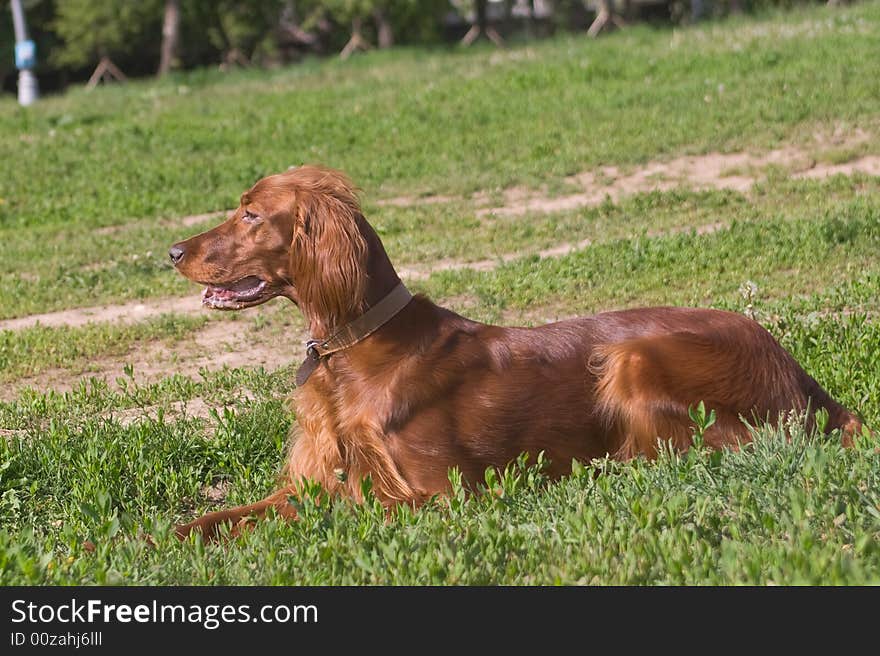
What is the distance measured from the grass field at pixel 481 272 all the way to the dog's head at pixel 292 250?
2.62 feet

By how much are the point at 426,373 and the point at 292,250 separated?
0.64 metres

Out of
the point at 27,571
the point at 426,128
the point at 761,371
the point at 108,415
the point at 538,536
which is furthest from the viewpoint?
the point at 426,128

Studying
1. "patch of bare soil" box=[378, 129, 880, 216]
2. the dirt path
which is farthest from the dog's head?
"patch of bare soil" box=[378, 129, 880, 216]

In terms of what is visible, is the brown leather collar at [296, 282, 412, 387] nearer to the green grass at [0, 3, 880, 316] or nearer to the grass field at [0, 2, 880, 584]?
the grass field at [0, 2, 880, 584]

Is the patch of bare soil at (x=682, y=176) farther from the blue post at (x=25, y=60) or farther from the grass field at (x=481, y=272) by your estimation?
the blue post at (x=25, y=60)

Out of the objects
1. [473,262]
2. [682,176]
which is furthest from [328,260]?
[682,176]

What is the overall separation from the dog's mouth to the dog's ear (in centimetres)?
20

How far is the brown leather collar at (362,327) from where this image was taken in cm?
430

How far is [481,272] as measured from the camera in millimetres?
8703

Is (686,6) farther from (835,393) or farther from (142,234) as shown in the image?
(835,393)

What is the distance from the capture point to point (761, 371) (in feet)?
14.7

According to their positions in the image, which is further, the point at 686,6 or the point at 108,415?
the point at 686,6
